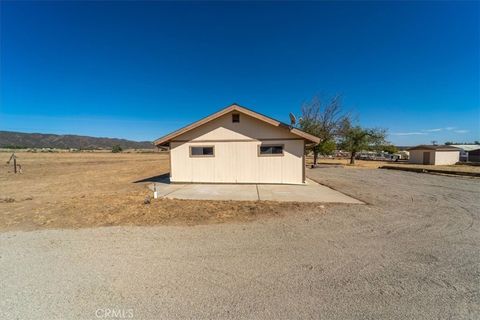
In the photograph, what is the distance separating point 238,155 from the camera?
37.8 feet

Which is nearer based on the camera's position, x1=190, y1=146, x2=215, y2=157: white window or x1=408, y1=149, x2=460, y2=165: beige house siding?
x1=190, y1=146, x2=215, y2=157: white window

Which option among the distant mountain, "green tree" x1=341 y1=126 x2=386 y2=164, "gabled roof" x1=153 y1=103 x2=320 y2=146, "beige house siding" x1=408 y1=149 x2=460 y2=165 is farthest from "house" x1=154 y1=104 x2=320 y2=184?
the distant mountain

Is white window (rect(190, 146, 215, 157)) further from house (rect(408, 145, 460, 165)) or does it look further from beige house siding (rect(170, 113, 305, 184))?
house (rect(408, 145, 460, 165))

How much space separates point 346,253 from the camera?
12.3ft

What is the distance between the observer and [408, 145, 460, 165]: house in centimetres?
3278

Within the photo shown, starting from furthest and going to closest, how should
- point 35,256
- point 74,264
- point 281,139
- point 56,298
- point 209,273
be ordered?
1. point 281,139
2. point 35,256
3. point 74,264
4. point 209,273
5. point 56,298

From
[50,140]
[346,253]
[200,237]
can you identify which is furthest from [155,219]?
[50,140]

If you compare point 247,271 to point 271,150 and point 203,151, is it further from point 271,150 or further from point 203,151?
point 203,151

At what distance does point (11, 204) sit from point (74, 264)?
6.33m

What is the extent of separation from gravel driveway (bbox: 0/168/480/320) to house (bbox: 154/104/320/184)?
625cm

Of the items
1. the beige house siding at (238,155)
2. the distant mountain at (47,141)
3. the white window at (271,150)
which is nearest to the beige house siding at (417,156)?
the beige house siding at (238,155)

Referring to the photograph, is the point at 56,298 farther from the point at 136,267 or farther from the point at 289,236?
the point at 289,236

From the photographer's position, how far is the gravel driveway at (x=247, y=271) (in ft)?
8.01

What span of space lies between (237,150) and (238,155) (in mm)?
278
